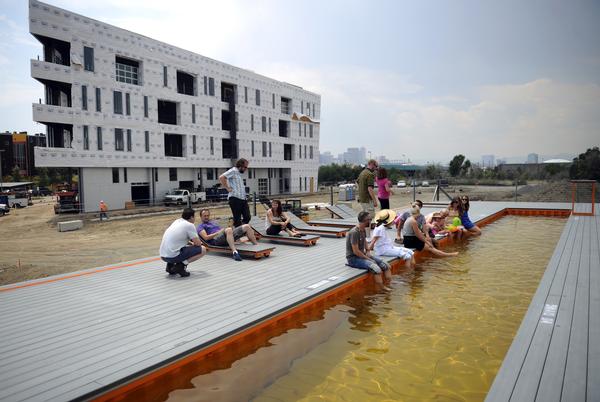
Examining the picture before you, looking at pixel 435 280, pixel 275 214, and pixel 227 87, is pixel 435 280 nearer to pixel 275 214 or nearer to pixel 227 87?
pixel 275 214

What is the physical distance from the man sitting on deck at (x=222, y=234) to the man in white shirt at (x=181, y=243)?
1.52 m

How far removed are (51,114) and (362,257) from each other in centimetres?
2839

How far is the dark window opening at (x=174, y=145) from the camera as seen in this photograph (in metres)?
38.0

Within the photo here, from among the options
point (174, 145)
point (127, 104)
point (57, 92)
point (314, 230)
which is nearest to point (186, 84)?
point (174, 145)

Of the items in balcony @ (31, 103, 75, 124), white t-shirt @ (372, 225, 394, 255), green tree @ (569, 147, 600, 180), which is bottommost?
white t-shirt @ (372, 225, 394, 255)

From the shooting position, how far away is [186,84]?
128 ft

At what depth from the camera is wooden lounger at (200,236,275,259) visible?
8406 mm

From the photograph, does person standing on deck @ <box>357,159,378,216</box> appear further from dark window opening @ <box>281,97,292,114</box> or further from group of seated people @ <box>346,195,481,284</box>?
dark window opening @ <box>281,97,292,114</box>

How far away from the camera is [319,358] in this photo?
4.58 meters

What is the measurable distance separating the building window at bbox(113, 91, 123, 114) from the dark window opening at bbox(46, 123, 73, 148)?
11.9ft

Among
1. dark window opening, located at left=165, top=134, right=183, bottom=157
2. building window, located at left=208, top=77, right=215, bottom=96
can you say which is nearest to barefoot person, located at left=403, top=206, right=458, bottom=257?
dark window opening, located at left=165, top=134, right=183, bottom=157

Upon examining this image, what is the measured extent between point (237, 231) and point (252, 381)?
206 inches

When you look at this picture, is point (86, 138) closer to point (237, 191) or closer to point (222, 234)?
point (237, 191)

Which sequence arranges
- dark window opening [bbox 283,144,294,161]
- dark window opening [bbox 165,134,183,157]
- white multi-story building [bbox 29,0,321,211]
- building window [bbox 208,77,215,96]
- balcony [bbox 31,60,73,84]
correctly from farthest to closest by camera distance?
A: 1. dark window opening [bbox 283,144,294,161]
2. building window [bbox 208,77,215,96]
3. dark window opening [bbox 165,134,183,157]
4. white multi-story building [bbox 29,0,321,211]
5. balcony [bbox 31,60,73,84]
